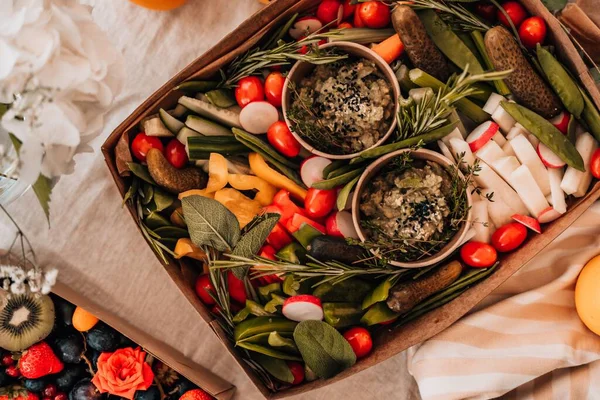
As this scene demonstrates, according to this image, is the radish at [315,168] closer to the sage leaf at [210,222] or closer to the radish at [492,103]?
the sage leaf at [210,222]

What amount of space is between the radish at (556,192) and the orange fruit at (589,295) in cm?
15

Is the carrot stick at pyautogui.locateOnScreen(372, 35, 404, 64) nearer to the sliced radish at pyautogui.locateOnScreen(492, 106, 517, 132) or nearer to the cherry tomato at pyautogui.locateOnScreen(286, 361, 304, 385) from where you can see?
the sliced radish at pyautogui.locateOnScreen(492, 106, 517, 132)

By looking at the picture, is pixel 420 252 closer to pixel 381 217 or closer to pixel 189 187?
pixel 381 217

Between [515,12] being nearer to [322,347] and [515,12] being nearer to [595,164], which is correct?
[595,164]

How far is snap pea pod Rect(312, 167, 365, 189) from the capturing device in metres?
1.03

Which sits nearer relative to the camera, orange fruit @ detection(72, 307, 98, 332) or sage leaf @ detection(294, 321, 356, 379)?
sage leaf @ detection(294, 321, 356, 379)

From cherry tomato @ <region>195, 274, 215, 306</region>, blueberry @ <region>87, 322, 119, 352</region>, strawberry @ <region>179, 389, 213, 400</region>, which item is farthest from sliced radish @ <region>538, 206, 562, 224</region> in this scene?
blueberry @ <region>87, 322, 119, 352</region>

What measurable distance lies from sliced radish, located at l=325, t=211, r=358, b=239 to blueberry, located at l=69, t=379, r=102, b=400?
589 mm

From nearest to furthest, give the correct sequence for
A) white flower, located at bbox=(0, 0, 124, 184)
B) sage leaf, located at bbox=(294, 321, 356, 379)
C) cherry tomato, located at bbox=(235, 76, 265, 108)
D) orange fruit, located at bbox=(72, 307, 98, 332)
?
white flower, located at bbox=(0, 0, 124, 184) → sage leaf, located at bbox=(294, 321, 356, 379) → cherry tomato, located at bbox=(235, 76, 265, 108) → orange fruit, located at bbox=(72, 307, 98, 332)

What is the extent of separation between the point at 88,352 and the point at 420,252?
72 cm

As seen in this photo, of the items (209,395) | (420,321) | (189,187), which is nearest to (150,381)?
(209,395)

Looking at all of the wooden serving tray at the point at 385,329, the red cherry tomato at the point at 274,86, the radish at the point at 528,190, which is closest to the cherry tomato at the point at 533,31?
the wooden serving tray at the point at 385,329

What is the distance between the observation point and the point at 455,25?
1.09m

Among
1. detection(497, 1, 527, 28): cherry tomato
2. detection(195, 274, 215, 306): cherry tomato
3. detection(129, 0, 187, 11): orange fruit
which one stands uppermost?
detection(129, 0, 187, 11): orange fruit
